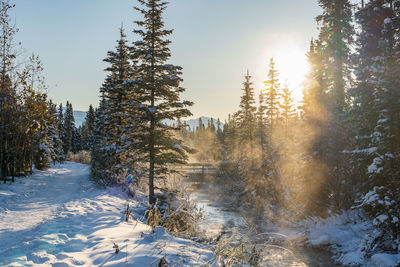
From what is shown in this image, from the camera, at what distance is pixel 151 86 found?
45.5 ft

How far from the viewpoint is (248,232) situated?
4.54m

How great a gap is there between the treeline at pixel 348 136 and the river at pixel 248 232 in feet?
6.44

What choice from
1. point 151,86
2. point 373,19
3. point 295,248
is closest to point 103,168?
point 151,86

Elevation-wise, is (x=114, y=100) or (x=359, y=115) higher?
(x=114, y=100)

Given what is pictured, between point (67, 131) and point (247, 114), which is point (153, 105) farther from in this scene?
point (67, 131)

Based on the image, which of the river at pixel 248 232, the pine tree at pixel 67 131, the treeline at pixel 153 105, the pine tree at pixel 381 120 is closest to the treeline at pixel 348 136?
the pine tree at pixel 381 120

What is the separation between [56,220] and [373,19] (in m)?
19.6

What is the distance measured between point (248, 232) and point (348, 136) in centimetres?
1356

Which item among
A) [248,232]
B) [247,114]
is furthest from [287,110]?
[248,232]

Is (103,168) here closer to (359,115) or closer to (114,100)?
(114,100)

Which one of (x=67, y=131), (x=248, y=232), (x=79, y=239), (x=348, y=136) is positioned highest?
(x=67, y=131)

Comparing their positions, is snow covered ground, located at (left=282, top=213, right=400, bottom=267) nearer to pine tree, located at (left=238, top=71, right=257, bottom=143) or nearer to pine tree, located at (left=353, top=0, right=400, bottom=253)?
pine tree, located at (left=353, top=0, right=400, bottom=253)

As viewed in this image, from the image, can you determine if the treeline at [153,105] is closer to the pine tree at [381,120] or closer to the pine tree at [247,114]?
the pine tree at [381,120]

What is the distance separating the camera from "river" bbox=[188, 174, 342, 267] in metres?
8.66
